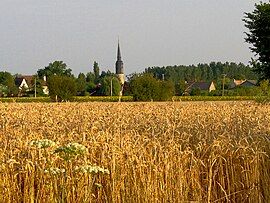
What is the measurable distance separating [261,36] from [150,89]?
24.0 meters

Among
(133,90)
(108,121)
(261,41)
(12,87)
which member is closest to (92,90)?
(12,87)

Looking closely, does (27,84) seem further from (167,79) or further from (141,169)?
(141,169)

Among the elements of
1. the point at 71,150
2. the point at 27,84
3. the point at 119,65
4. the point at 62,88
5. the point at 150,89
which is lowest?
the point at 71,150

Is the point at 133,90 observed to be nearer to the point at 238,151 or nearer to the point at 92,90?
the point at 92,90

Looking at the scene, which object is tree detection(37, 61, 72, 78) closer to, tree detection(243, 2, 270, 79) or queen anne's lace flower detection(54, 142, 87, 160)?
tree detection(243, 2, 270, 79)

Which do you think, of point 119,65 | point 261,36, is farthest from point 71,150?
point 119,65

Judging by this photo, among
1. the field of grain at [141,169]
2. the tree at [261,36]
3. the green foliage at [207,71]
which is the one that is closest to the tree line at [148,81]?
the tree at [261,36]

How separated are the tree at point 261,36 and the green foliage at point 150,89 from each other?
2042cm

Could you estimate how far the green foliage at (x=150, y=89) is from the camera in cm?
5412

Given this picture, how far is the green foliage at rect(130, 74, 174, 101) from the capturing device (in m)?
54.1

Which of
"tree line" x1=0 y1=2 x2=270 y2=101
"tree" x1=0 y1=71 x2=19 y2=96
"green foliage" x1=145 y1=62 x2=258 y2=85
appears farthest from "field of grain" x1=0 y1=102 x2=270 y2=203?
"green foliage" x1=145 y1=62 x2=258 y2=85

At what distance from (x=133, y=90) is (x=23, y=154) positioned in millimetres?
47317

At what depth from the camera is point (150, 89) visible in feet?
182

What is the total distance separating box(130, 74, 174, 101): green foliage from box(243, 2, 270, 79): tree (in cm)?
2042
